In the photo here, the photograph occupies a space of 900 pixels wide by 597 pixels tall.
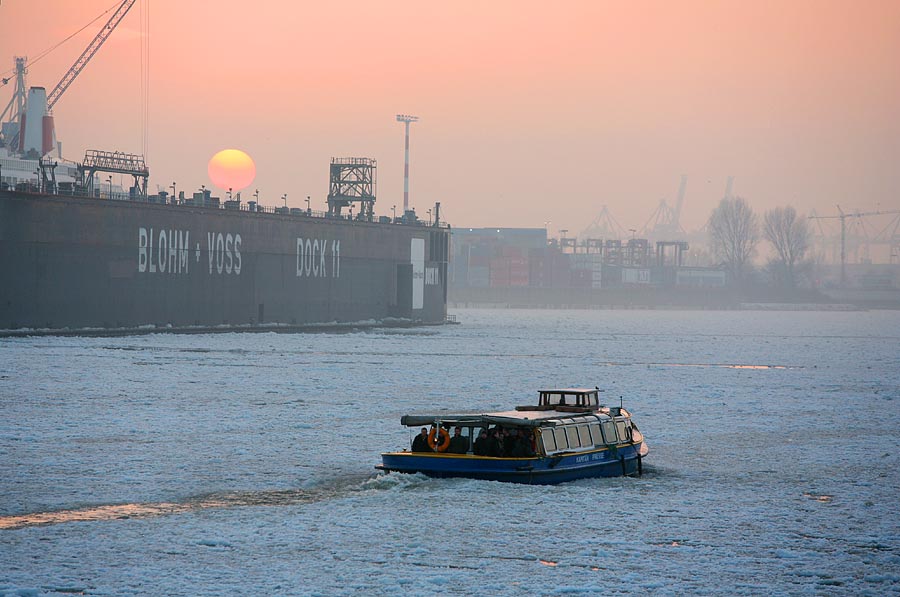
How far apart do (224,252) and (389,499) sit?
69830 mm

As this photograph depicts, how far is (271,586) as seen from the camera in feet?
61.5

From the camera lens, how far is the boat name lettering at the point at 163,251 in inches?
3332

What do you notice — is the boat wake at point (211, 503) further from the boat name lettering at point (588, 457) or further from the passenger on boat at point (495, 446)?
the boat name lettering at point (588, 457)

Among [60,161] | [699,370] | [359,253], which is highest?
[60,161]

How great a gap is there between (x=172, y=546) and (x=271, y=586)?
329 cm

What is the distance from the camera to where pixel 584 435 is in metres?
29.4

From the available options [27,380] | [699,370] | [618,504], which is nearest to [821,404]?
[699,370]

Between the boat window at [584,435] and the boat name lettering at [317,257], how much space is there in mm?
Answer: 73783

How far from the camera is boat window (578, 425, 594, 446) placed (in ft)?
96.0

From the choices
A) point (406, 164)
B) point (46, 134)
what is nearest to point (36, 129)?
point (46, 134)

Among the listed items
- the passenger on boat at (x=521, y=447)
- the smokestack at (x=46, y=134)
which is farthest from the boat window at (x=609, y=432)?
the smokestack at (x=46, y=134)

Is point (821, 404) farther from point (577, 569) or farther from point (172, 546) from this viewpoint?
point (172, 546)

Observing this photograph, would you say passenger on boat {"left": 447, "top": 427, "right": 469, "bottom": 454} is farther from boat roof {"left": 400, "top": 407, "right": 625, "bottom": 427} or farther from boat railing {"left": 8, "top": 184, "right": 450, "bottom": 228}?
boat railing {"left": 8, "top": 184, "right": 450, "bottom": 228}

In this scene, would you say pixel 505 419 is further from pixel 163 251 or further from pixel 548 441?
pixel 163 251
